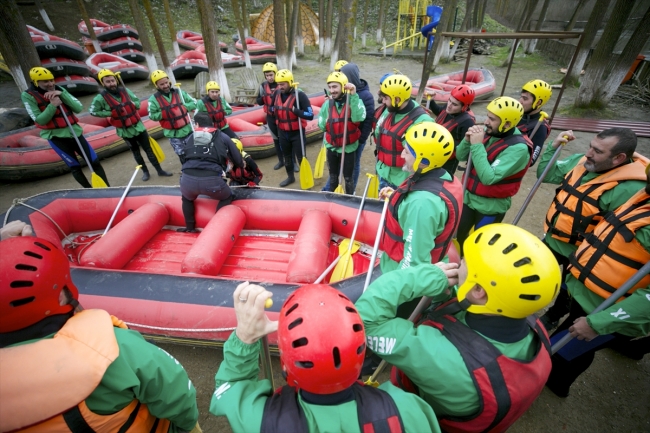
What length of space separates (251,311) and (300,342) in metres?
0.23

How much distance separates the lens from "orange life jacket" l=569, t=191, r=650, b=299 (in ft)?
6.34

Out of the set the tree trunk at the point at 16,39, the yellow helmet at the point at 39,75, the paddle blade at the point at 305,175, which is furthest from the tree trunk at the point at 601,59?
the tree trunk at the point at 16,39

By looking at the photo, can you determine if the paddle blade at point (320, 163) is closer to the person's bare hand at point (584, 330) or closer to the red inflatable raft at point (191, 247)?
the red inflatable raft at point (191, 247)

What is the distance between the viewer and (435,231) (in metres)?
2.01

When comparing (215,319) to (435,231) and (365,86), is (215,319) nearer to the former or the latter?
(435,231)

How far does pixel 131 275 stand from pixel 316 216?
6.84 feet

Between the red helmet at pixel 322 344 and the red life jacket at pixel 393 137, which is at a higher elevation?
the red helmet at pixel 322 344

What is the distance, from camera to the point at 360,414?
41.1 inches

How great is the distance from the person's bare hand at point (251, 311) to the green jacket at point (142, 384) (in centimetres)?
48

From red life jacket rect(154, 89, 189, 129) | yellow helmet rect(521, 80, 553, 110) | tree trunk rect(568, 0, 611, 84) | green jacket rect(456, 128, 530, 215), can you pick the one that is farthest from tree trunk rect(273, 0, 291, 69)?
green jacket rect(456, 128, 530, 215)

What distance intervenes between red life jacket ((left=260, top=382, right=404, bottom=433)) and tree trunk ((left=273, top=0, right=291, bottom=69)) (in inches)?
457

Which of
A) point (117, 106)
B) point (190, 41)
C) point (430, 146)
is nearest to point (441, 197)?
point (430, 146)

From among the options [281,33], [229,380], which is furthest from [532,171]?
[281,33]

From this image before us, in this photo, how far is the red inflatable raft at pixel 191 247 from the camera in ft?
9.02
